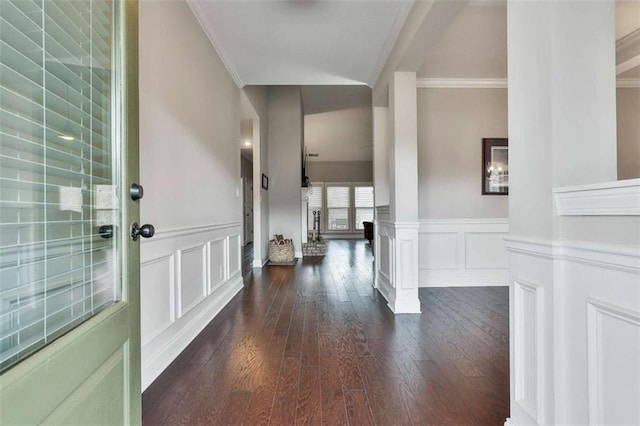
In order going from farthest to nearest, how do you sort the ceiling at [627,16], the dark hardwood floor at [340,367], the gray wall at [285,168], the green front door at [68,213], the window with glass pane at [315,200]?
the window with glass pane at [315,200], the gray wall at [285,168], the ceiling at [627,16], the dark hardwood floor at [340,367], the green front door at [68,213]

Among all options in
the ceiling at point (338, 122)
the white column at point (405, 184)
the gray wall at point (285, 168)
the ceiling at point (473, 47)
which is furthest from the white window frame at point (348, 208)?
the white column at point (405, 184)

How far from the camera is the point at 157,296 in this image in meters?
1.84

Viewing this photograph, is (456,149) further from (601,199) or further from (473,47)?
(601,199)

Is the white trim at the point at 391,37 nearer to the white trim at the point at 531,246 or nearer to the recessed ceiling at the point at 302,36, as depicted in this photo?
the recessed ceiling at the point at 302,36

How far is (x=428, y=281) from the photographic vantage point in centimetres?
390

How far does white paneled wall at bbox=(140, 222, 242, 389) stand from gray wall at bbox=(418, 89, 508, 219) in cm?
248

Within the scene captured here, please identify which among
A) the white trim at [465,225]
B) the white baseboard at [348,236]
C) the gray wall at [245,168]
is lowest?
the white baseboard at [348,236]

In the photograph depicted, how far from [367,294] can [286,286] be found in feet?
3.32

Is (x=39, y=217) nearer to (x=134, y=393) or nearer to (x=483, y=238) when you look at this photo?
(x=134, y=393)

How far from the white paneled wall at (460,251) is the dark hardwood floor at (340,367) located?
0.69 m

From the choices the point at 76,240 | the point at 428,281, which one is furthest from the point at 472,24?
the point at 76,240

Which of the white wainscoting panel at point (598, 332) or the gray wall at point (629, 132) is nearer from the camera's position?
the white wainscoting panel at point (598, 332)

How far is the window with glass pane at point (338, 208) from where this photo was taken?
11.6 m

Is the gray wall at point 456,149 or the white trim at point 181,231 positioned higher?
the gray wall at point 456,149
